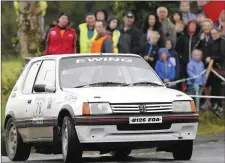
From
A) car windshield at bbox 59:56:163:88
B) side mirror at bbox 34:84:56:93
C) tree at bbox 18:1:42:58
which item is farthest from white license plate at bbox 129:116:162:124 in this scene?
tree at bbox 18:1:42:58

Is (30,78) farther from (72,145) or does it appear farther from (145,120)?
(145,120)

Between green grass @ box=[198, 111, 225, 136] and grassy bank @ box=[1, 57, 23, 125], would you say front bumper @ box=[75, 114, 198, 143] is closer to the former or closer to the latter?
green grass @ box=[198, 111, 225, 136]

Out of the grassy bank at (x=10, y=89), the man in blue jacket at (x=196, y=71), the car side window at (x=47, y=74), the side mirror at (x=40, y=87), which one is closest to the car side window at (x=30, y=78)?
the car side window at (x=47, y=74)

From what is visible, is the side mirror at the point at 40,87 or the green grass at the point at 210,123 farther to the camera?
the green grass at the point at 210,123

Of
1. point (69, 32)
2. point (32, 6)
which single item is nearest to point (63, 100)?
point (69, 32)

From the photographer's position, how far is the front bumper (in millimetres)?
12938

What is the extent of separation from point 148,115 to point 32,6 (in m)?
12.0

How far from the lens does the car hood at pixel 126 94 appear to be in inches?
515

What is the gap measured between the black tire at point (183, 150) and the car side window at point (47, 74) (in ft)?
7.10


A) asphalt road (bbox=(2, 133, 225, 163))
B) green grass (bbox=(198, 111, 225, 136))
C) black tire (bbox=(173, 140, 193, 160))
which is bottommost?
green grass (bbox=(198, 111, 225, 136))

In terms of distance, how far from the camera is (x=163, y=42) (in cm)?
2169

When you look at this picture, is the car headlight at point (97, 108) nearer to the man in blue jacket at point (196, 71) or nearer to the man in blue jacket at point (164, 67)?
the man in blue jacket at point (164, 67)

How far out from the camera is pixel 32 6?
24531 millimetres

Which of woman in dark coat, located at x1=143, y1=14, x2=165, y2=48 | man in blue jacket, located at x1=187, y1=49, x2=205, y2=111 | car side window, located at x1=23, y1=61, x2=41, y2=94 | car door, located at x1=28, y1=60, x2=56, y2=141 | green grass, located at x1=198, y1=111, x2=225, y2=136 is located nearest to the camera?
car door, located at x1=28, y1=60, x2=56, y2=141
